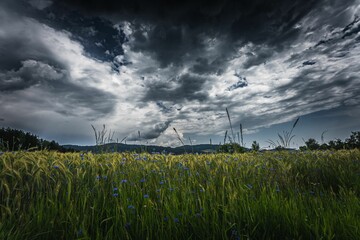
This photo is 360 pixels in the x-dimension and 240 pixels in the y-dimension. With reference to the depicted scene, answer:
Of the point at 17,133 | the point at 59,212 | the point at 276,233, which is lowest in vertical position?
the point at 276,233

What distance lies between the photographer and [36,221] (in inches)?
105

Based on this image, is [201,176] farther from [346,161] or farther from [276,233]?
[346,161]

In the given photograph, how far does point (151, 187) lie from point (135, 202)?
0.67 m

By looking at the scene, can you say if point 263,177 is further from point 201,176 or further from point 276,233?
point 276,233

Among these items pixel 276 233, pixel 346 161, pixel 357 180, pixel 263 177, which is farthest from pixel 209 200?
pixel 346 161

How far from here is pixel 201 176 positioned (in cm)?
Result: 466

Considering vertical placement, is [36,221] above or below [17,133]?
below

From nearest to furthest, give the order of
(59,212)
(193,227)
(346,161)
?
(193,227), (59,212), (346,161)

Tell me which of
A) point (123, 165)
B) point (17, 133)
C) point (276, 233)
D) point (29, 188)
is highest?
point (17, 133)

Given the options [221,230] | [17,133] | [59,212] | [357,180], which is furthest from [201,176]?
[17,133]

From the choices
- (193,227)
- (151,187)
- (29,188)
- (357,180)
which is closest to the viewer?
(193,227)

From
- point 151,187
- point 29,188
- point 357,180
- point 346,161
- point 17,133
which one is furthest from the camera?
point 17,133

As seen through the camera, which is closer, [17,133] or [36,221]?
[36,221]

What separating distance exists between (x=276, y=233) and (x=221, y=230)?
0.59 meters
